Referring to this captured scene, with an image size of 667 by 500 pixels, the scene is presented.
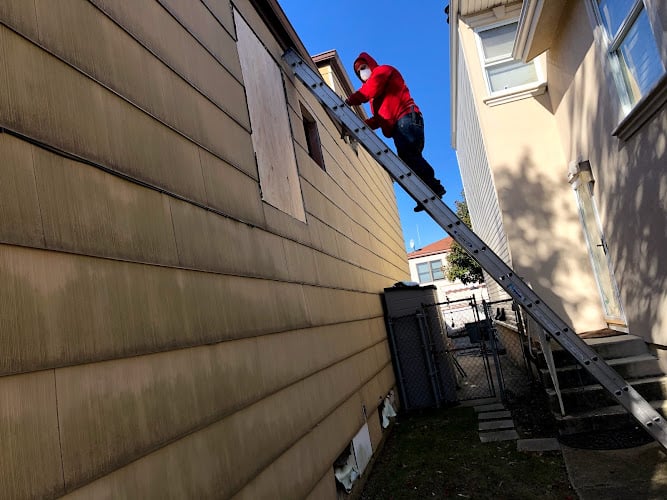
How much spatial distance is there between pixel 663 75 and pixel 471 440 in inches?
180

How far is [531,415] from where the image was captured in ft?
22.1

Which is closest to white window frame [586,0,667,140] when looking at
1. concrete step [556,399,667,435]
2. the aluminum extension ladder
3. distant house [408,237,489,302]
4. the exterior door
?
the exterior door

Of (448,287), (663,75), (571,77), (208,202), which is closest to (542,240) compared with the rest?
(571,77)

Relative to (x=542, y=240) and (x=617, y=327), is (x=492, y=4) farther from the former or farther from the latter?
(x=617, y=327)

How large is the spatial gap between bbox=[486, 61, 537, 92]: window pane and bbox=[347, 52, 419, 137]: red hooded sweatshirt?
2858mm

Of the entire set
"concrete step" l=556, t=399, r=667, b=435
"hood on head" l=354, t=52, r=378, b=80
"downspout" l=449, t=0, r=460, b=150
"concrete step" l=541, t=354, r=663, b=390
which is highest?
"downspout" l=449, t=0, r=460, b=150

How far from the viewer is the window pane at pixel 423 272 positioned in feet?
115

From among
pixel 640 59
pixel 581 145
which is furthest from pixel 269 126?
pixel 581 145

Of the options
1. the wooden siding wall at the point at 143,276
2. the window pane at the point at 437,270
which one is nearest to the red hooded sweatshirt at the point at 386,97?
the wooden siding wall at the point at 143,276

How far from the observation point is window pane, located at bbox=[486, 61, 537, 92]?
7762 millimetres

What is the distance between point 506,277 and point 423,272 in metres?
31.6

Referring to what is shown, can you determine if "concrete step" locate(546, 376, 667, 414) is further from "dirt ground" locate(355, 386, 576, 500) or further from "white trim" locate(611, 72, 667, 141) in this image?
"white trim" locate(611, 72, 667, 141)

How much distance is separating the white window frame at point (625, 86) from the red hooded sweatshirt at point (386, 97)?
2170mm

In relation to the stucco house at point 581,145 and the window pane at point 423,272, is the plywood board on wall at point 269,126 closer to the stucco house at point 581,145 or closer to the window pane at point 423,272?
the stucco house at point 581,145
